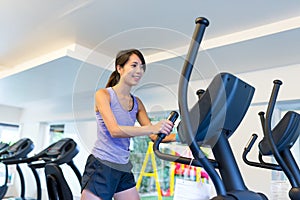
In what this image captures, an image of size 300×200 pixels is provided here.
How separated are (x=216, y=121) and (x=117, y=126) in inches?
14.0

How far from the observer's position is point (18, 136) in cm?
605

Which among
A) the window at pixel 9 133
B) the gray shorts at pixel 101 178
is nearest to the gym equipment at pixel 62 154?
the gray shorts at pixel 101 178

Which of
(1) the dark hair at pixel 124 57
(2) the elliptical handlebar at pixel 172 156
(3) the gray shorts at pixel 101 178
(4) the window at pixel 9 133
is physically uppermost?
(4) the window at pixel 9 133

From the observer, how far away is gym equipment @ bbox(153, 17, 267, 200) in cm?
84

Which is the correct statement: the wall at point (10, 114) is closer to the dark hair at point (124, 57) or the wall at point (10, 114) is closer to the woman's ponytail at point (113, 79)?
the woman's ponytail at point (113, 79)

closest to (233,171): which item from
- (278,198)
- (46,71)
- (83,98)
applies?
(83,98)

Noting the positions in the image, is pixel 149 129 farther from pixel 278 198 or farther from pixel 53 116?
pixel 53 116

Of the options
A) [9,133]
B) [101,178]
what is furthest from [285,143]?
[9,133]

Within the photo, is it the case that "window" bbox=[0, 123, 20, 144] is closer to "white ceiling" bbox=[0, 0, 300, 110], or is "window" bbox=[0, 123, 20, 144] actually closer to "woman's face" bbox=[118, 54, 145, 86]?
"white ceiling" bbox=[0, 0, 300, 110]

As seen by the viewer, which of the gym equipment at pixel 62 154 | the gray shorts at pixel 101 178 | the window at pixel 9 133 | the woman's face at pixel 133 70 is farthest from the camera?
the window at pixel 9 133

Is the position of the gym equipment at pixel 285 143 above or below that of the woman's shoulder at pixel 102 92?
below

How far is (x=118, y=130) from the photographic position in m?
1.02

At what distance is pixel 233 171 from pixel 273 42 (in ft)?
5.69

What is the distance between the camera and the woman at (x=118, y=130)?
100cm
